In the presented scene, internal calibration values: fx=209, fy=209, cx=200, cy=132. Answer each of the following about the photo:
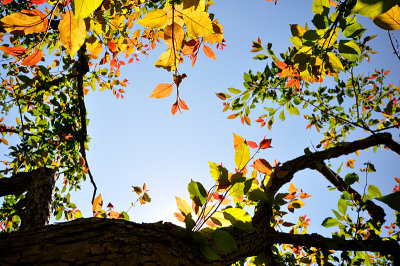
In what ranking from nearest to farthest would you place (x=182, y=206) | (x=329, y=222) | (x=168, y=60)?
(x=168, y=60) → (x=182, y=206) → (x=329, y=222)

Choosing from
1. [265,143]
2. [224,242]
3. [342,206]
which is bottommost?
[224,242]

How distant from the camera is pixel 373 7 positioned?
0.49 m

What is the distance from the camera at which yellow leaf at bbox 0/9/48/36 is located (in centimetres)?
62

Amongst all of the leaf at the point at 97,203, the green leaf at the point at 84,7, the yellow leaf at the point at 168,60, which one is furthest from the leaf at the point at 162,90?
the leaf at the point at 97,203

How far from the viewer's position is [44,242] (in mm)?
729

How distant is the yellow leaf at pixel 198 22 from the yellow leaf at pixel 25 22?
467mm

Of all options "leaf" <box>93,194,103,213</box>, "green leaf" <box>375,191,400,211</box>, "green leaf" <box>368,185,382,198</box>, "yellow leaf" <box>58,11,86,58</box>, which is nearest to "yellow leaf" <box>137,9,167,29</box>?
"yellow leaf" <box>58,11,86,58</box>

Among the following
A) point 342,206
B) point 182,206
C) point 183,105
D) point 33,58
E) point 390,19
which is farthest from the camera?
point 342,206

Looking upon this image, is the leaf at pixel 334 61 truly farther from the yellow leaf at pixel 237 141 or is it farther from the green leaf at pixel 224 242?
the green leaf at pixel 224 242

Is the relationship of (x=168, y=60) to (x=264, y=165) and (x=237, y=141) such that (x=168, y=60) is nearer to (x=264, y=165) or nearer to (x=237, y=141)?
(x=237, y=141)

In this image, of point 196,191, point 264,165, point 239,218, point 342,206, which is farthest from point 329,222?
point 196,191

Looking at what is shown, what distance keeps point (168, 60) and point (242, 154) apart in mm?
543

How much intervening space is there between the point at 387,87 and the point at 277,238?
4.56 meters

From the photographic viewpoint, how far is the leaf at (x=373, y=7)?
464 mm
